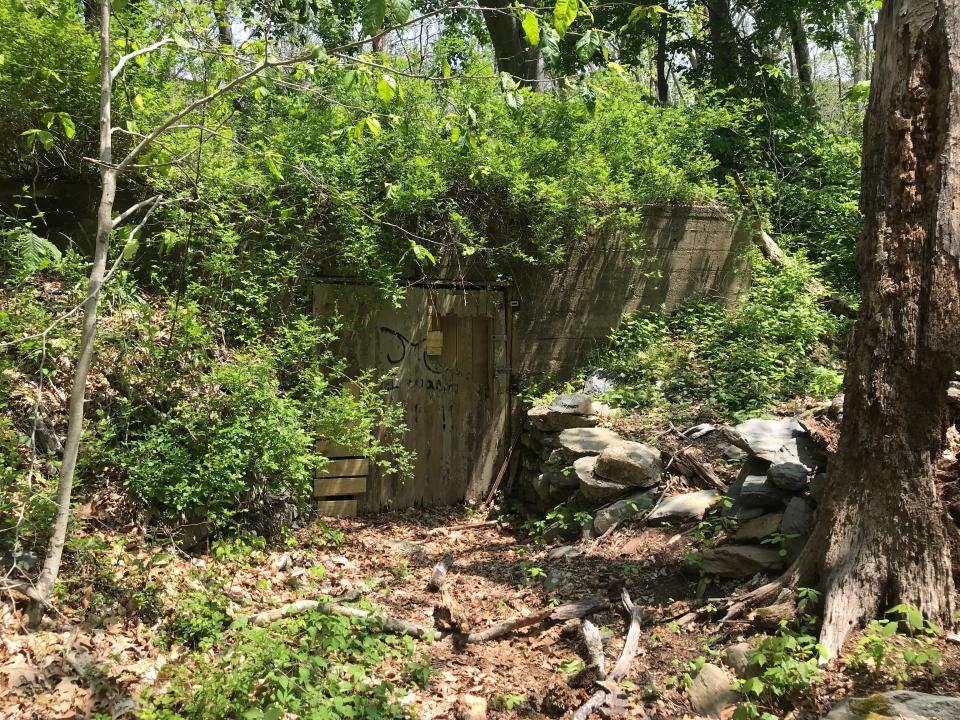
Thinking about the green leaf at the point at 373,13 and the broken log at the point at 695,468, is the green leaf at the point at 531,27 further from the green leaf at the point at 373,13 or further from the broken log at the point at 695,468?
the broken log at the point at 695,468

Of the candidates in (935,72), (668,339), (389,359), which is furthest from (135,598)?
(668,339)

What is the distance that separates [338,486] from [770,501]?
381 centimetres

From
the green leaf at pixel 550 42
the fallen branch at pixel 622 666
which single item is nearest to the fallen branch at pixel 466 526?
the fallen branch at pixel 622 666

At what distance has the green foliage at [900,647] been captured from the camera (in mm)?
3080

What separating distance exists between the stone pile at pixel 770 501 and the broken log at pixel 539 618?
79cm

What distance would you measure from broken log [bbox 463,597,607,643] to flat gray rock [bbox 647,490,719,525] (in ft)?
3.62

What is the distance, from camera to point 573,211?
7.31 m

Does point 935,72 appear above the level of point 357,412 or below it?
above

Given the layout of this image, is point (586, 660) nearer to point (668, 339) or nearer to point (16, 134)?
point (668, 339)

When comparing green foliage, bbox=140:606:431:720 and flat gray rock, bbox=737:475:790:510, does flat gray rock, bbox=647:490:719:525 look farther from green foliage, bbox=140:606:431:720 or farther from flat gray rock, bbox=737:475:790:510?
green foliage, bbox=140:606:431:720

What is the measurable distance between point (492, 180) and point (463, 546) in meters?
3.59

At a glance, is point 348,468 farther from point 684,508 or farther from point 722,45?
point 722,45

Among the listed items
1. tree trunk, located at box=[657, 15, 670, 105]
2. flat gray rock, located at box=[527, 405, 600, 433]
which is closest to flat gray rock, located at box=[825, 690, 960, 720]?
flat gray rock, located at box=[527, 405, 600, 433]

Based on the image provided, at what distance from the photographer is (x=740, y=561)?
4383 millimetres
